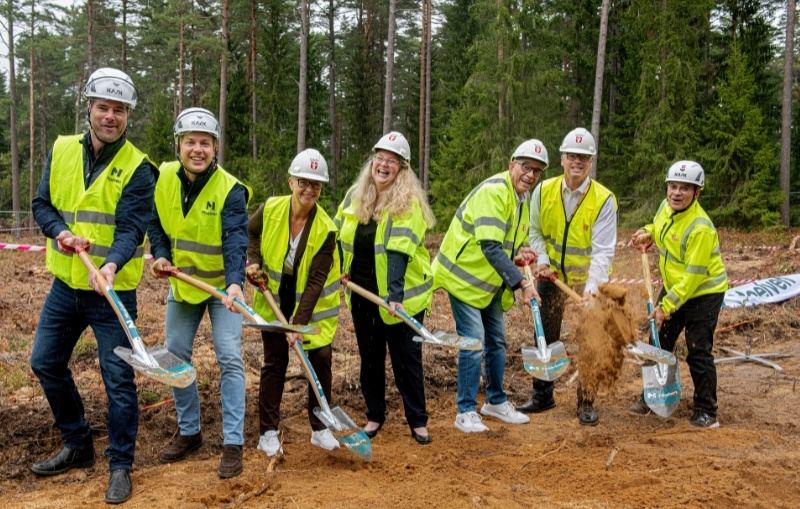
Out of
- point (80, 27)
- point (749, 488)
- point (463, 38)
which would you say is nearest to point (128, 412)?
point (749, 488)

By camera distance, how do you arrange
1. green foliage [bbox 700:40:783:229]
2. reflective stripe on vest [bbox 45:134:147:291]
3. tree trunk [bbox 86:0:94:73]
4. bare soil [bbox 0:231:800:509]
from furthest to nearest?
1. tree trunk [bbox 86:0:94:73]
2. green foliage [bbox 700:40:783:229]
3. reflective stripe on vest [bbox 45:134:147:291]
4. bare soil [bbox 0:231:800:509]

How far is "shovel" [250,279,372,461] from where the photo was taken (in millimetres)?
4254

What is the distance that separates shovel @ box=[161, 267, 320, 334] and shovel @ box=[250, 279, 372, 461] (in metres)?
0.16

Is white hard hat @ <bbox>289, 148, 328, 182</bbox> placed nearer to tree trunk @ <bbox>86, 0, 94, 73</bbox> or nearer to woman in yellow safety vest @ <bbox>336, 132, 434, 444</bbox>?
woman in yellow safety vest @ <bbox>336, 132, 434, 444</bbox>

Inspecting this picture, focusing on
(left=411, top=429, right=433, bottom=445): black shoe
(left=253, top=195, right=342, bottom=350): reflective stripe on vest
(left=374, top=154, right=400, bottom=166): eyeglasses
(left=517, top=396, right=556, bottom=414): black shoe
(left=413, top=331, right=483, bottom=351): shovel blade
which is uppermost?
(left=374, top=154, right=400, bottom=166): eyeglasses

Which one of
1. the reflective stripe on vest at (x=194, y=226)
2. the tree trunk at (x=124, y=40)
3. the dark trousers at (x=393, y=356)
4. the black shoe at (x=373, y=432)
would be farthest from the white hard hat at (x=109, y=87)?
the tree trunk at (x=124, y=40)

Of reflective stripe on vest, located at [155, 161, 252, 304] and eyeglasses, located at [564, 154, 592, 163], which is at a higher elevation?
eyeglasses, located at [564, 154, 592, 163]

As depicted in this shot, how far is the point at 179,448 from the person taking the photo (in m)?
4.46

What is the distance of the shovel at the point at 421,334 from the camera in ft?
15.3

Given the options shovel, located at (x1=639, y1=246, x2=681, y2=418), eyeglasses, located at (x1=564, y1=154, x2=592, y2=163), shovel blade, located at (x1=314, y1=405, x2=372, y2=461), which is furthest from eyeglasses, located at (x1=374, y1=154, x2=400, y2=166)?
shovel, located at (x1=639, y1=246, x2=681, y2=418)

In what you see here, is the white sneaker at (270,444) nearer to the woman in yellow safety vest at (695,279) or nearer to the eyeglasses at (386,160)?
the eyeglasses at (386,160)

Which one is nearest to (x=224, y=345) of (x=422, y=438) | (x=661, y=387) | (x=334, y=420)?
(x=334, y=420)

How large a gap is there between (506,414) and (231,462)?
2.47 meters

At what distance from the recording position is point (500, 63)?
2239 centimetres
